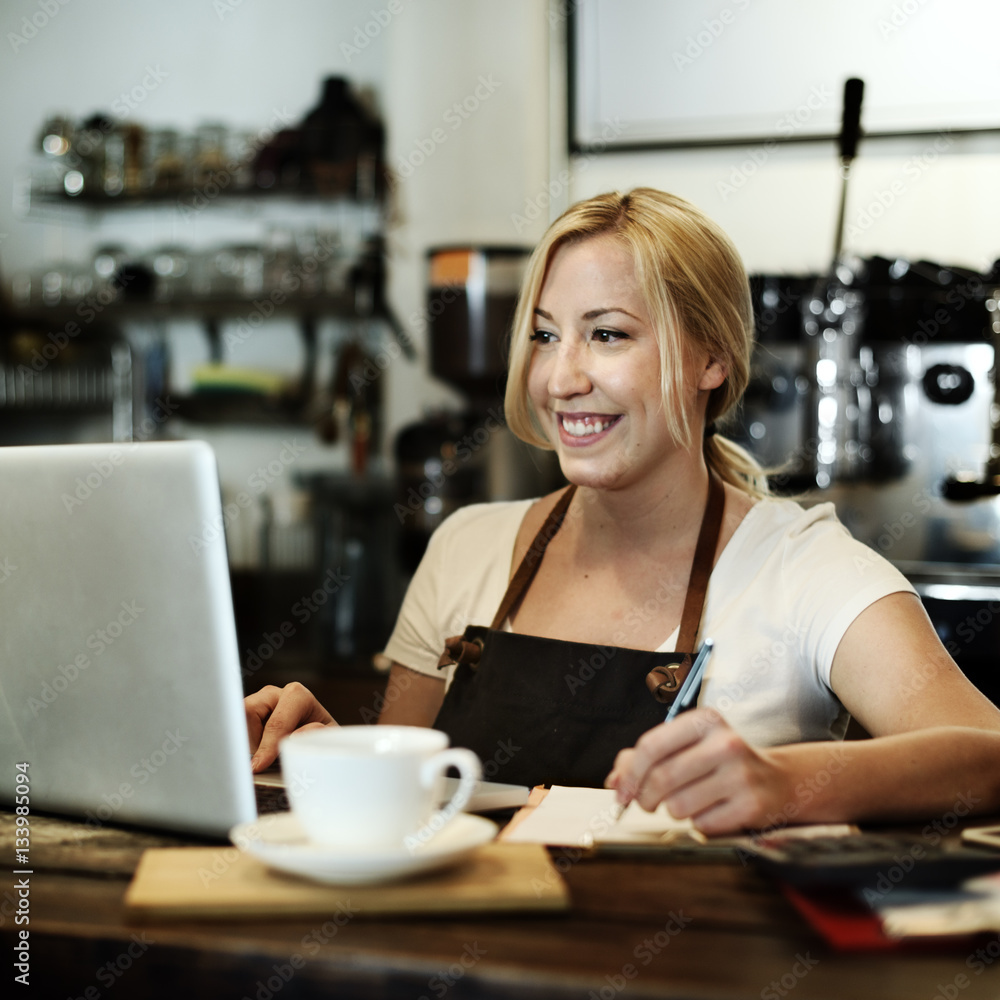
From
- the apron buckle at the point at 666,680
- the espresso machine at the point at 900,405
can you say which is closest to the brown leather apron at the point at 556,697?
the apron buckle at the point at 666,680

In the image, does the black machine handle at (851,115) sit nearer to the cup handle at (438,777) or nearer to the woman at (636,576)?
the woman at (636,576)

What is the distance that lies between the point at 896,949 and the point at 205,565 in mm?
492

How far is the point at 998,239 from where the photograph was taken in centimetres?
273

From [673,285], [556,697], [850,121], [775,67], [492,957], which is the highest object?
[775,67]

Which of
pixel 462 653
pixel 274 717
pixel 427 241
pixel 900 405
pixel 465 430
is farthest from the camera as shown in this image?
pixel 427 241

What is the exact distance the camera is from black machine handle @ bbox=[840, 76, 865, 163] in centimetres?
219

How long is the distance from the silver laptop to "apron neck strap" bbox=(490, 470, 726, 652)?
70cm

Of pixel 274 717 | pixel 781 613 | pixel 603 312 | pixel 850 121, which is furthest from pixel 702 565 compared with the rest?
pixel 850 121

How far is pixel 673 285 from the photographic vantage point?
1473 mm

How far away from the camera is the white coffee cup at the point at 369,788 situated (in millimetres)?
718

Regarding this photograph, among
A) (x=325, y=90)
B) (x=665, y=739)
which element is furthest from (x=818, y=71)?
(x=665, y=739)

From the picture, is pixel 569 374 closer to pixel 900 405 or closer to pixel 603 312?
pixel 603 312

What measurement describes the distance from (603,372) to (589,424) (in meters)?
0.07

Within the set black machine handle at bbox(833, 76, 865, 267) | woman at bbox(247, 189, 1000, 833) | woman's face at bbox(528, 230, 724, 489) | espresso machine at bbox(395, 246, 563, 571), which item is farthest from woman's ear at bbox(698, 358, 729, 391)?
espresso machine at bbox(395, 246, 563, 571)
